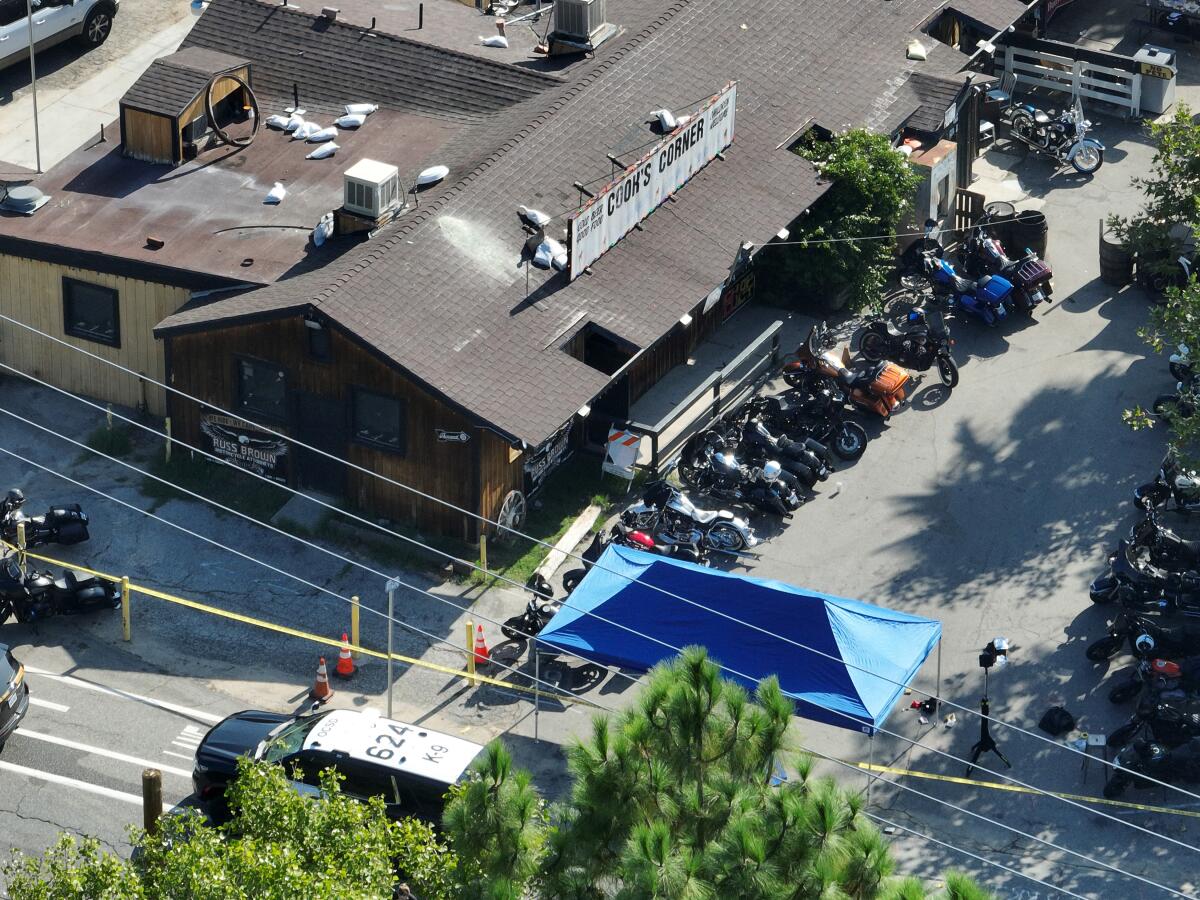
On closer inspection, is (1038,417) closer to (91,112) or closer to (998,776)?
(998,776)

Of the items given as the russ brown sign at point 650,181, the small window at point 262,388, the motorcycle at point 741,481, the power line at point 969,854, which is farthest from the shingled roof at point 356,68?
the power line at point 969,854

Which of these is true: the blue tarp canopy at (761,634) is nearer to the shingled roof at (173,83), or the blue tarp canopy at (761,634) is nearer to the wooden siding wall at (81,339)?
the wooden siding wall at (81,339)

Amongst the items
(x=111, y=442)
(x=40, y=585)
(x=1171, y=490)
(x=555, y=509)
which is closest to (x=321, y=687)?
(x=40, y=585)

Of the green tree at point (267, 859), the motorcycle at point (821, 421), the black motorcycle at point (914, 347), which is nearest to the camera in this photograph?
the green tree at point (267, 859)

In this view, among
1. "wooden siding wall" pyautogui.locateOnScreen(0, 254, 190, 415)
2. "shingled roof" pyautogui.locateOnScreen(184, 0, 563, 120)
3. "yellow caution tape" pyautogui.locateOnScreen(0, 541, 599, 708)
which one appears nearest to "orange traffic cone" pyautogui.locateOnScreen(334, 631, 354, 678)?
"yellow caution tape" pyautogui.locateOnScreen(0, 541, 599, 708)

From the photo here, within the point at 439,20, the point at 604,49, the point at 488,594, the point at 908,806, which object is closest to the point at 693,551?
the point at 488,594

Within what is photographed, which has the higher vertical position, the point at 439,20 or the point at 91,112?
the point at 439,20

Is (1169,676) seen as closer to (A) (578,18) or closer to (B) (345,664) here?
(B) (345,664)
